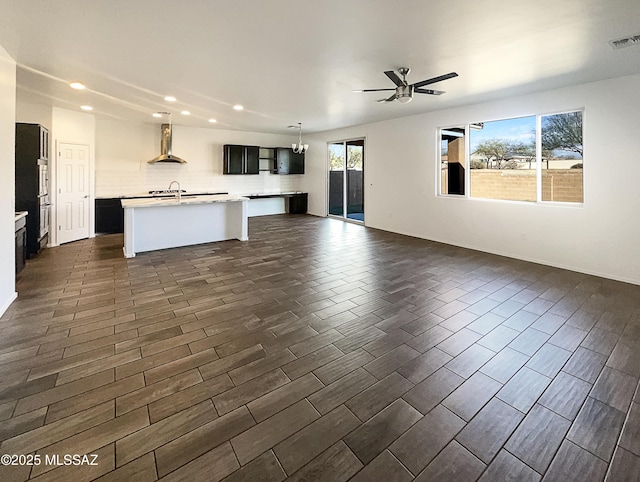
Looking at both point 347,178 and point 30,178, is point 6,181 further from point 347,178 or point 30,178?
point 347,178

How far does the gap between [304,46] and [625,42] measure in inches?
124

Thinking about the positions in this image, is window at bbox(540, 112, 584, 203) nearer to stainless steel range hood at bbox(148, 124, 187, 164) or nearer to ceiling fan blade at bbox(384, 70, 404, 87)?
ceiling fan blade at bbox(384, 70, 404, 87)

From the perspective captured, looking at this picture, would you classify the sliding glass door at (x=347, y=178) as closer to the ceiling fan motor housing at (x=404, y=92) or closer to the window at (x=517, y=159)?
the window at (x=517, y=159)

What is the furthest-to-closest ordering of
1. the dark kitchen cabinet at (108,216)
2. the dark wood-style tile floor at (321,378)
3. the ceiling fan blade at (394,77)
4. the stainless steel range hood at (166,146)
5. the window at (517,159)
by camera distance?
1. the stainless steel range hood at (166,146)
2. the dark kitchen cabinet at (108,216)
3. the window at (517,159)
4. the ceiling fan blade at (394,77)
5. the dark wood-style tile floor at (321,378)

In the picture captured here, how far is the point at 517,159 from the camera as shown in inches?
225

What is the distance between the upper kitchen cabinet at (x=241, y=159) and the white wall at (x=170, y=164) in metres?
0.31

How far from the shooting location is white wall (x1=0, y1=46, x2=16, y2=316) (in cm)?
328

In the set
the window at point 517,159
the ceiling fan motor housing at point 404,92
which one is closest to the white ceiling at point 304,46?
the ceiling fan motor housing at point 404,92

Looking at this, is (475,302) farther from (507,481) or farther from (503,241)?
(503,241)

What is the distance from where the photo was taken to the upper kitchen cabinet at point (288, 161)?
1048 centimetres

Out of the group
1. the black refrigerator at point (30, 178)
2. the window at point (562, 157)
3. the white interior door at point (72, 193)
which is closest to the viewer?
the window at point (562, 157)

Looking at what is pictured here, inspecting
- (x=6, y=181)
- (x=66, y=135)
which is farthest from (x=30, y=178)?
(x=6, y=181)

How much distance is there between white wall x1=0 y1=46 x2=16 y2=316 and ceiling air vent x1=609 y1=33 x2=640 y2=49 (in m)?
5.99

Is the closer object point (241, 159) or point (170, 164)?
point (170, 164)
